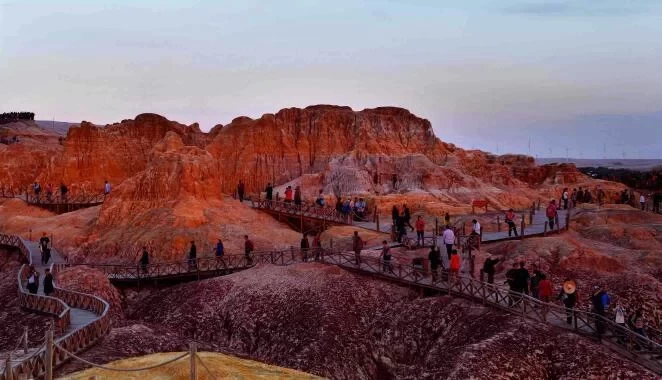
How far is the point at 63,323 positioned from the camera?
79.2 ft

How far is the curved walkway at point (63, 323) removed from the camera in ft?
57.6

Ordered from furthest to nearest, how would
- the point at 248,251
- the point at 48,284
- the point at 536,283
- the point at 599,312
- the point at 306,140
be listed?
the point at 306,140 → the point at 248,251 → the point at 48,284 → the point at 536,283 → the point at 599,312

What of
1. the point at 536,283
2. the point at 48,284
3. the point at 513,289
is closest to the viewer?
the point at 513,289

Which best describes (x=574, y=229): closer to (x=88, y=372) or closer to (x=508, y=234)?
(x=508, y=234)

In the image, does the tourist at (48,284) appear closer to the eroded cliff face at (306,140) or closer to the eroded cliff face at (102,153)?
the eroded cliff face at (102,153)

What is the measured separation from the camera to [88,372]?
16.7 meters

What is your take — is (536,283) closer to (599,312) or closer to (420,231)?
(599,312)

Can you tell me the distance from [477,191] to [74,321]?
1802 inches

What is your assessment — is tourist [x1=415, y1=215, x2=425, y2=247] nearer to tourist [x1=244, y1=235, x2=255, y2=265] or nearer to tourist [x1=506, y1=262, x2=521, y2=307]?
tourist [x1=244, y1=235, x2=255, y2=265]

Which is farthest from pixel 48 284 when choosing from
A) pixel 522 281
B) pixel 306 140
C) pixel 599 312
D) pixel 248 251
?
pixel 306 140

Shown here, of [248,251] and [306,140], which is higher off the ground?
[306,140]

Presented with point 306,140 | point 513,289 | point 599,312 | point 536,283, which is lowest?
point 599,312

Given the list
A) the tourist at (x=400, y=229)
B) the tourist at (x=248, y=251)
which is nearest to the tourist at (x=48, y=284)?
the tourist at (x=248, y=251)

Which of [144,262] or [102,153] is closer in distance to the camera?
[144,262]
